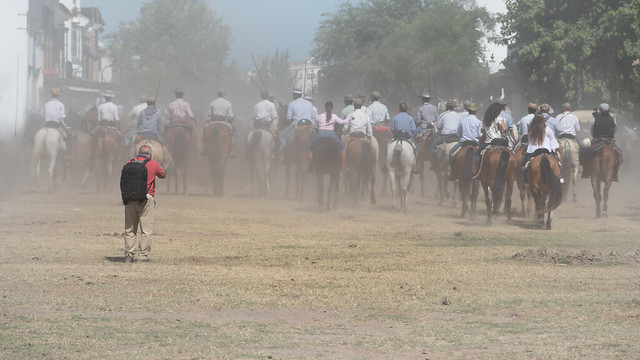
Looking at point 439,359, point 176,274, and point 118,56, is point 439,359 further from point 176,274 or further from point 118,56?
point 118,56

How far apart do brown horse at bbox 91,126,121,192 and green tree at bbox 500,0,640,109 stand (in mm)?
17277

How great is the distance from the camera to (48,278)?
13141 mm

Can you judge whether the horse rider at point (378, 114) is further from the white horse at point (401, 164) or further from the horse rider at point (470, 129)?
the horse rider at point (470, 129)

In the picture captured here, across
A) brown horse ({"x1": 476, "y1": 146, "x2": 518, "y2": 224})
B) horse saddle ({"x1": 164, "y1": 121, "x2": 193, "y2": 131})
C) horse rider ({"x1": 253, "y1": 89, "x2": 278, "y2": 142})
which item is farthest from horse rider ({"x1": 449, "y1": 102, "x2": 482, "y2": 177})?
horse saddle ({"x1": 164, "y1": 121, "x2": 193, "y2": 131})

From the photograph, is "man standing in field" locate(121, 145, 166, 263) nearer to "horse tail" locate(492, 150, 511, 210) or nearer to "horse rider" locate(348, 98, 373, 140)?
"horse tail" locate(492, 150, 511, 210)

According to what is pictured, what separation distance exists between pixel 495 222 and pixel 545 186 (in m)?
1.65

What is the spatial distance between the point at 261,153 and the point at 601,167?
9250 mm

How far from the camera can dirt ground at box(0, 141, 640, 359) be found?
9383 millimetres

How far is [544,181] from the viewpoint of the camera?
21.1 m

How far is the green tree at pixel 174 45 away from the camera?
103 metres

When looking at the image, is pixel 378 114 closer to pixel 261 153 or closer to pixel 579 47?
pixel 261 153

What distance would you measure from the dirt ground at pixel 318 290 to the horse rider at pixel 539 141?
51.6 inches

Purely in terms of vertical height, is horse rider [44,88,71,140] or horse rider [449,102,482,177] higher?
horse rider [44,88,71,140]

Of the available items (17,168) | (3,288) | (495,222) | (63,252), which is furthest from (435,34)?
(3,288)
